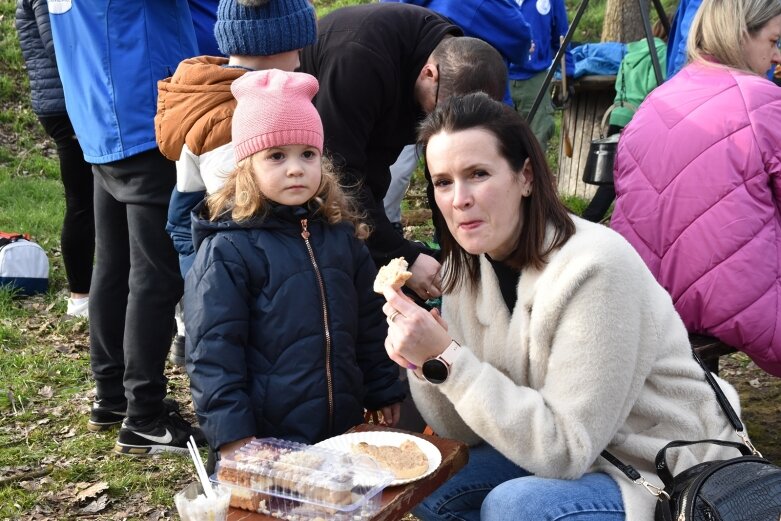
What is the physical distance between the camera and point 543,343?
2273mm

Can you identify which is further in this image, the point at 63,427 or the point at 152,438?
the point at 63,427

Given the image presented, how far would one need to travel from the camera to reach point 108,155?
11.3 feet

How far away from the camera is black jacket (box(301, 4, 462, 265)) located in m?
3.18

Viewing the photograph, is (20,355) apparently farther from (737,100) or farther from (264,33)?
(737,100)

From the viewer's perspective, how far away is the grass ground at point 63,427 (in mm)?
3465

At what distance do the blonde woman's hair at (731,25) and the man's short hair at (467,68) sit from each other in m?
0.75

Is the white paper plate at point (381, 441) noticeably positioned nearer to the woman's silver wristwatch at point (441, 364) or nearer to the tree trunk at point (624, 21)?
the woman's silver wristwatch at point (441, 364)

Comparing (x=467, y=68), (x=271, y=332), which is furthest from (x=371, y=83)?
(x=271, y=332)

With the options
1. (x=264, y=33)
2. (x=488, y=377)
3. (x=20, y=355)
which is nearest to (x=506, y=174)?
(x=488, y=377)

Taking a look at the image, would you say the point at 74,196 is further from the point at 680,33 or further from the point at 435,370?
the point at 435,370

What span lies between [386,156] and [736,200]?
1260mm

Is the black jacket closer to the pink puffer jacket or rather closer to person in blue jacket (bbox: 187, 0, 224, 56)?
person in blue jacket (bbox: 187, 0, 224, 56)

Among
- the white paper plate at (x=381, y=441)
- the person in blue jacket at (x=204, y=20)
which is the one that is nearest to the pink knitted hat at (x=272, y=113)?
the white paper plate at (x=381, y=441)

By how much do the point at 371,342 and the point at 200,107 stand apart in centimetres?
93
